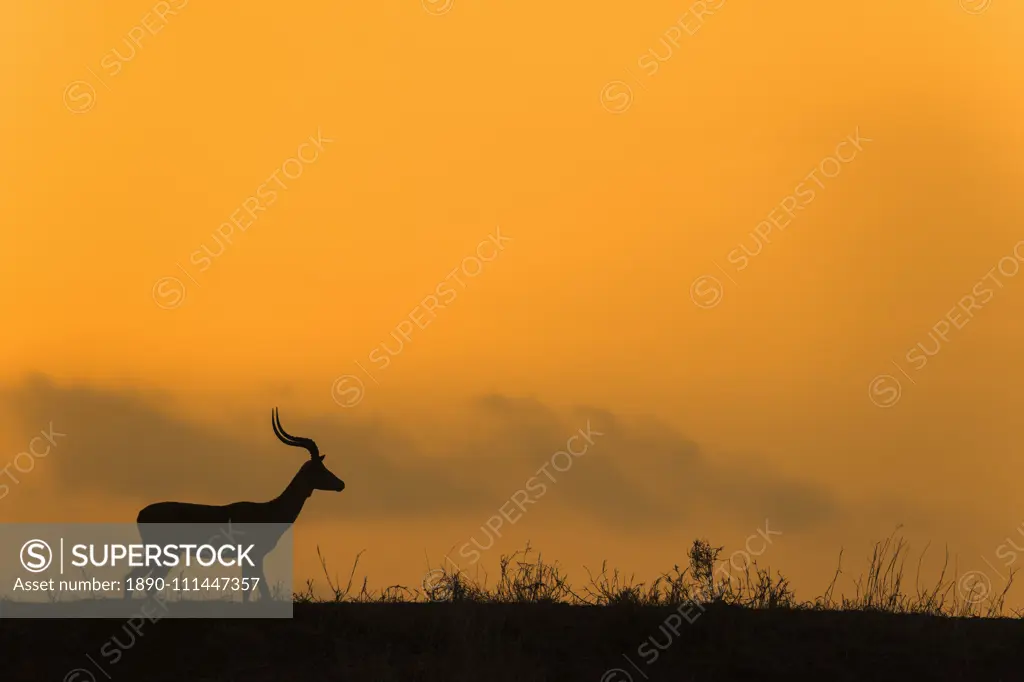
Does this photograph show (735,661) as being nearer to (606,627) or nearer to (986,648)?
(606,627)

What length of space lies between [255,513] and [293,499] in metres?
0.57

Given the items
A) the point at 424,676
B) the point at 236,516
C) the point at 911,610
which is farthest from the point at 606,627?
the point at 236,516

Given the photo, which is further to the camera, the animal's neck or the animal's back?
the animal's neck

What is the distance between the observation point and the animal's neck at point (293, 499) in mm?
18156

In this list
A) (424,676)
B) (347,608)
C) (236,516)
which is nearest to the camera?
(424,676)

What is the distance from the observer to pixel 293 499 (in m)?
18.3

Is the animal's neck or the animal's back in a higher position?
the animal's neck

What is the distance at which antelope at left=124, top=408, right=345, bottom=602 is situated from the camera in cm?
1738

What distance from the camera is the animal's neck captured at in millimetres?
18156

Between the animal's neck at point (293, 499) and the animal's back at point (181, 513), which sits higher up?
the animal's neck at point (293, 499)

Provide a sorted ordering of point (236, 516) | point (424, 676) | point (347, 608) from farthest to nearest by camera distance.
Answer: point (236, 516)
point (347, 608)
point (424, 676)

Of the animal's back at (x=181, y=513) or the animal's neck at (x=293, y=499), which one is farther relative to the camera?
the animal's neck at (x=293, y=499)

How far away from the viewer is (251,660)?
14.6 meters

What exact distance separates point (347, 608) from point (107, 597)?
9.65 ft
